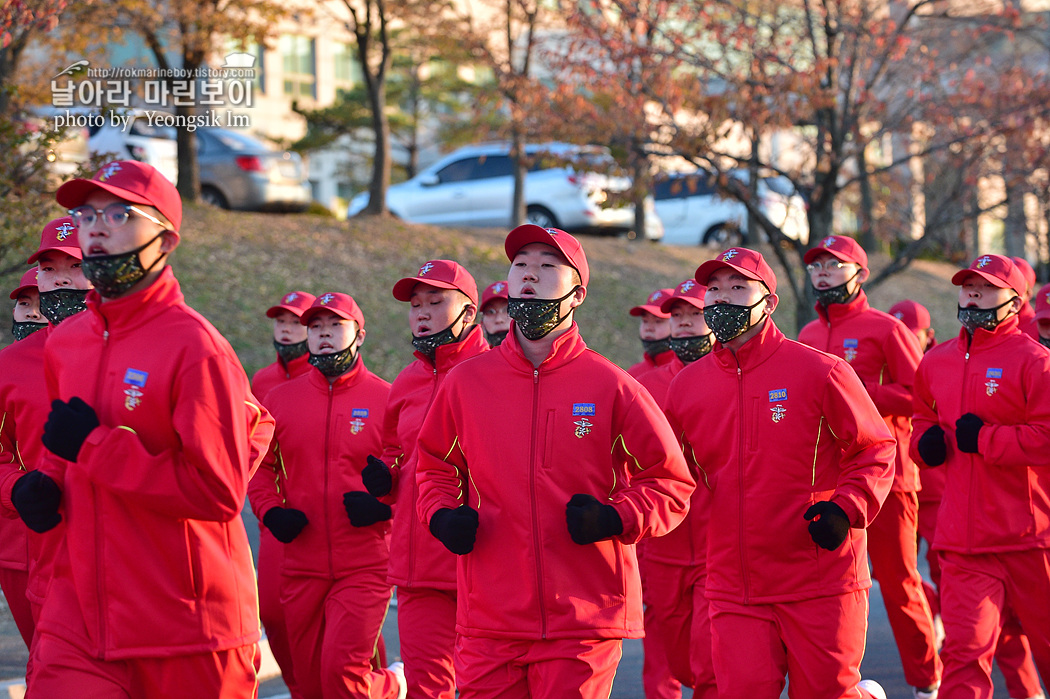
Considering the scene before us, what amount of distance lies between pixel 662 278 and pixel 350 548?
48.8ft

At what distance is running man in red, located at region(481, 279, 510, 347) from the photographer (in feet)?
27.0

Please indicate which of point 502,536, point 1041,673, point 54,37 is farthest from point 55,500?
point 54,37

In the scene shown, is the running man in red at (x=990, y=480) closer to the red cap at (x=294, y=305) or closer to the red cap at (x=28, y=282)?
the red cap at (x=294, y=305)

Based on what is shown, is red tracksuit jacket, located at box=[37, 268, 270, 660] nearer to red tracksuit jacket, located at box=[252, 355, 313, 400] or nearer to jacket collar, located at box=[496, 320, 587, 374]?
jacket collar, located at box=[496, 320, 587, 374]

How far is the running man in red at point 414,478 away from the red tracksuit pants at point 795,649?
1.51 metres

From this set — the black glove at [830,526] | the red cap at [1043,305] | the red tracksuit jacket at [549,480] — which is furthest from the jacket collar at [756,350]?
the red cap at [1043,305]

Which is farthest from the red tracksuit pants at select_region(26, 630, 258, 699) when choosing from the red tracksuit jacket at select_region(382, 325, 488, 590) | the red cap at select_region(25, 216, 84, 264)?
the red cap at select_region(25, 216, 84, 264)

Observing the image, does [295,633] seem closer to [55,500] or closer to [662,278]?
[55,500]

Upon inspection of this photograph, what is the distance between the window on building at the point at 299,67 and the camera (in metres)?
42.7

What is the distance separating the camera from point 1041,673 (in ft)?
22.0

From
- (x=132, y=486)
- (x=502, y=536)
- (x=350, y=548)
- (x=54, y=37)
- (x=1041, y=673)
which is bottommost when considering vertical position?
(x=1041, y=673)

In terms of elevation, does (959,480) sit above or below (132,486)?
below

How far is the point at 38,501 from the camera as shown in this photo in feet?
13.2

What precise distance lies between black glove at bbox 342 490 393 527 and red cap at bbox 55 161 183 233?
2.89m
